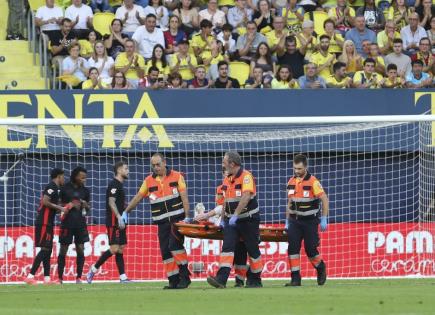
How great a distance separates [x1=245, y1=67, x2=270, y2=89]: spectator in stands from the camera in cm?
2222

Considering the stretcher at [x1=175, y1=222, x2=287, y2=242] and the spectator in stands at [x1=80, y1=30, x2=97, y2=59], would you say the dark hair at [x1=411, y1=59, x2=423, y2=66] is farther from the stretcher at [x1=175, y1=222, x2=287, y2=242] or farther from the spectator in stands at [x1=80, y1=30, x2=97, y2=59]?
the stretcher at [x1=175, y1=222, x2=287, y2=242]

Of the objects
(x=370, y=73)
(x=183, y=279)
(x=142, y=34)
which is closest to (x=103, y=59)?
(x=142, y=34)

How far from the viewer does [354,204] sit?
21672mm

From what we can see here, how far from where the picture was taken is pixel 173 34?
23.5m

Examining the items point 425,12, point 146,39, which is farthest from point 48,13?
point 425,12

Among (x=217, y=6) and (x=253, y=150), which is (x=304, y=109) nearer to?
(x=253, y=150)

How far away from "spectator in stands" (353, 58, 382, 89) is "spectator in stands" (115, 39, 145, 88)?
3846 millimetres

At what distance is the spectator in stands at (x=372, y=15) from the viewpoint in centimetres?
2431

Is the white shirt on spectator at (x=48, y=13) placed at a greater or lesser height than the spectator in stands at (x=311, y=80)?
greater

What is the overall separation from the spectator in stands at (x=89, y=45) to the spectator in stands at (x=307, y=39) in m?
3.78

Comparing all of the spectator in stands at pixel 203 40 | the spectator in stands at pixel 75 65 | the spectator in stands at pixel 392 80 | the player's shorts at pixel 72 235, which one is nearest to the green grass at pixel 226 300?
the player's shorts at pixel 72 235

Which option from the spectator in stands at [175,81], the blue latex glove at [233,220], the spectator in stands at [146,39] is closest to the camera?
the blue latex glove at [233,220]

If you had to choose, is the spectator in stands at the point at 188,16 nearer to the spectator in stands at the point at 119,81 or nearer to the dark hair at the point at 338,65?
the spectator in stands at the point at 119,81

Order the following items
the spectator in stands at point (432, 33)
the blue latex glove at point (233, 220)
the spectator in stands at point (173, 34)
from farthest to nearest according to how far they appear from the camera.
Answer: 1. the spectator in stands at point (432, 33)
2. the spectator in stands at point (173, 34)
3. the blue latex glove at point (233, 220)
